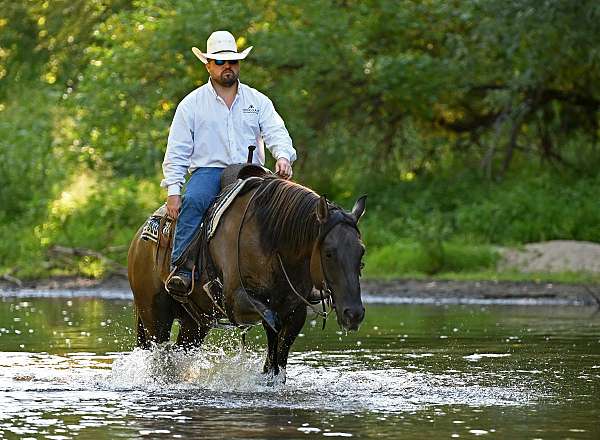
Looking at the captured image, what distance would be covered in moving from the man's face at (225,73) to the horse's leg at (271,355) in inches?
68.4

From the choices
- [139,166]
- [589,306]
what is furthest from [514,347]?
[139,166]

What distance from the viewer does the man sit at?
408 inches

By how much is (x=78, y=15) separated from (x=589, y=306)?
53.8 feet

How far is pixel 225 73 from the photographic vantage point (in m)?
10.4

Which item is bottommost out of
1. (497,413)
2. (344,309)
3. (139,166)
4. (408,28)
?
(497,413)

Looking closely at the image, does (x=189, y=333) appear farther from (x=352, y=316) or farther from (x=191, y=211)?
(x=352, y=316)

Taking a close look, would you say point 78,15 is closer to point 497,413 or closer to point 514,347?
point 514,347

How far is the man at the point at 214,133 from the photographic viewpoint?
10359 mm

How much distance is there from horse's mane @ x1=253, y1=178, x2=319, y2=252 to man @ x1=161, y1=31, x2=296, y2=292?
0.50 meters

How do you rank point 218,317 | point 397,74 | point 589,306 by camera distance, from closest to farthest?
point 218,317 → point 589,306 → point 397,74

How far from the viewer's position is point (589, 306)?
18.7 m

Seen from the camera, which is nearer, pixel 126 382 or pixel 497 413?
pixel 497 413

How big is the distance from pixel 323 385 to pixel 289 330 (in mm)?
637

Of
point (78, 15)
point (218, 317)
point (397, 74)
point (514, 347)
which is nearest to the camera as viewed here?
point (218, 317)
